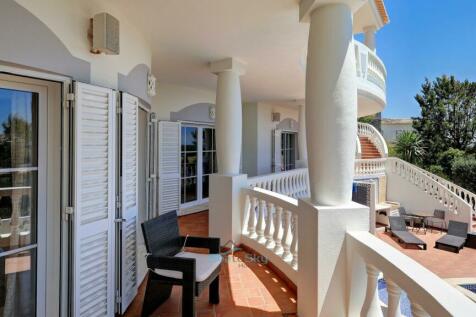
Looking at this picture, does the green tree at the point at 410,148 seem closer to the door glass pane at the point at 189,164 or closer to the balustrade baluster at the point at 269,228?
the door glass pane at the point at 189,164

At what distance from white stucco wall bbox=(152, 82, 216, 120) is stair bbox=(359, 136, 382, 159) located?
32.0 ft

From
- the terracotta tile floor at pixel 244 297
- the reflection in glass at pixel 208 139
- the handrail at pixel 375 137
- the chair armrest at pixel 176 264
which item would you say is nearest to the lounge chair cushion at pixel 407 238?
the handrail at pixel 375 137

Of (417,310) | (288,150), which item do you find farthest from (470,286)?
(288,150)

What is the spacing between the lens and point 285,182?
21.8 ft

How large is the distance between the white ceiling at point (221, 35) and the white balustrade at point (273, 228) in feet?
6.57

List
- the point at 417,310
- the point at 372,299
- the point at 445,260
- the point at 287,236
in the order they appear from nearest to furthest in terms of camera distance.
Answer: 1. the point at 417,310
2. the point at 372,299
3. the point at 287,236
4. the point at 445,260

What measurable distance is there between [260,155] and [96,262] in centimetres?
673

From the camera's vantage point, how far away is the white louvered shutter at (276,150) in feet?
31.1

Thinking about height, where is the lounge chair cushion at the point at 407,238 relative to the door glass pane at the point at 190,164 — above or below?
below

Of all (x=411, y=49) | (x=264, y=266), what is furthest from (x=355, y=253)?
(x=411, y=49)

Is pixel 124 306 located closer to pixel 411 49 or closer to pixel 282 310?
pixel 282 310

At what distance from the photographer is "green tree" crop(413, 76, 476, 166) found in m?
18.6

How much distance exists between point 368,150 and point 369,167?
2287 mm

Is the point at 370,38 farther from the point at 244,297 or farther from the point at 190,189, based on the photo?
the point at 244,297
